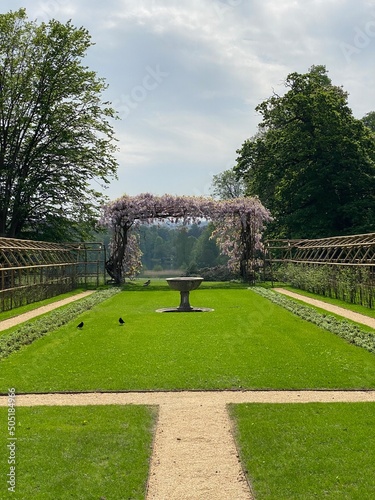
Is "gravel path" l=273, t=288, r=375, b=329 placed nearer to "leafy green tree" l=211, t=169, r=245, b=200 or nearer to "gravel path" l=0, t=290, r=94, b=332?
"gravel path" l=0, t=290, r=94, b=332

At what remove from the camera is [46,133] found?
33.6 metres

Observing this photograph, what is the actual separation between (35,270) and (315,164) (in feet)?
65.2

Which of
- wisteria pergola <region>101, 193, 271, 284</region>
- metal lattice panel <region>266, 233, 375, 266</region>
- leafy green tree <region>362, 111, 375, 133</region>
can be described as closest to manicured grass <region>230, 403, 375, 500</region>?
metal lattice panel <region>266, 233, 375, 266</region>

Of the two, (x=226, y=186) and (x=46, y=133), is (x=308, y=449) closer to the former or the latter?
(x=46, y=133)

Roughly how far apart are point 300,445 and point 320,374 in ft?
10.9

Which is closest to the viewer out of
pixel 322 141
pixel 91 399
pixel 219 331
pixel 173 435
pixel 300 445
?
pixel 300 445

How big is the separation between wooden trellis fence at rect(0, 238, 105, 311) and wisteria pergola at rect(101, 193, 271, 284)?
216cm

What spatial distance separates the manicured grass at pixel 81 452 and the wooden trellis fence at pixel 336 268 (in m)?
13.9

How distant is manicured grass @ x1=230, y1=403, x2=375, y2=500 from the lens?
4.75m

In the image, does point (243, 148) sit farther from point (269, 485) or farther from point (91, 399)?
point (269, 485)

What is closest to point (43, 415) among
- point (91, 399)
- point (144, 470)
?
point (91, 399)

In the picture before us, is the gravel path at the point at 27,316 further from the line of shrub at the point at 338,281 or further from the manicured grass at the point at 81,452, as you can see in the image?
the line of shrub at the point at 338,281

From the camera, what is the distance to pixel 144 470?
5113 millimetres

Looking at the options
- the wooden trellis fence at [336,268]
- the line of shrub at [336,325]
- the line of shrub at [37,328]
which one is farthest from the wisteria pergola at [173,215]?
the line of shrub at [336,325]
